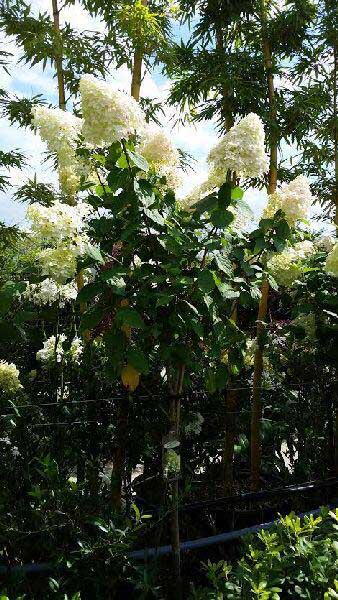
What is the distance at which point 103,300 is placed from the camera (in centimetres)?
167

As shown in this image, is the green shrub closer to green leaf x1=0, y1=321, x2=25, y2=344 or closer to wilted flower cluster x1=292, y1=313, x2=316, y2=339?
green leaf x1=0, y1=321, x2=25, y2=344

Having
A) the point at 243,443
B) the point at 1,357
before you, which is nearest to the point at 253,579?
the point at 243,443

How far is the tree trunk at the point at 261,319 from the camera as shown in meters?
2.89

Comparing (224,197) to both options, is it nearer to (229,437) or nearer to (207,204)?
(207,204)

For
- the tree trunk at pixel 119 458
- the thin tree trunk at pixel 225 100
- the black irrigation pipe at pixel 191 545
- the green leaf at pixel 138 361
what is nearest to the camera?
the green leaf at pixel 138 361

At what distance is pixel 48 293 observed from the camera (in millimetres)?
2375

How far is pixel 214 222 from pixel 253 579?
39.5 inches

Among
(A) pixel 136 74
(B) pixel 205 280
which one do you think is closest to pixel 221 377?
(B) pixel 205 280

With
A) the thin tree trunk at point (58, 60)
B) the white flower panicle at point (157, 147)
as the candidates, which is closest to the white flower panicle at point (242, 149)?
the white flower panicle at point (157, 147)

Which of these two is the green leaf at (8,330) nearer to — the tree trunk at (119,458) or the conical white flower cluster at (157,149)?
the tree trunk at (119,458)

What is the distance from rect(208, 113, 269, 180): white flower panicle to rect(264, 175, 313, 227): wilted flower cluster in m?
0.16

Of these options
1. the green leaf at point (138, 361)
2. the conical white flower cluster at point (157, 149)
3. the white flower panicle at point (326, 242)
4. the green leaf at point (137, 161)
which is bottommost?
the green leaf at point (138, 361)

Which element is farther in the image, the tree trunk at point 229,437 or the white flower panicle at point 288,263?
the tree trunk at point 229,437

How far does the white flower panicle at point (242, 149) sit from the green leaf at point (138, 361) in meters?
0.62
